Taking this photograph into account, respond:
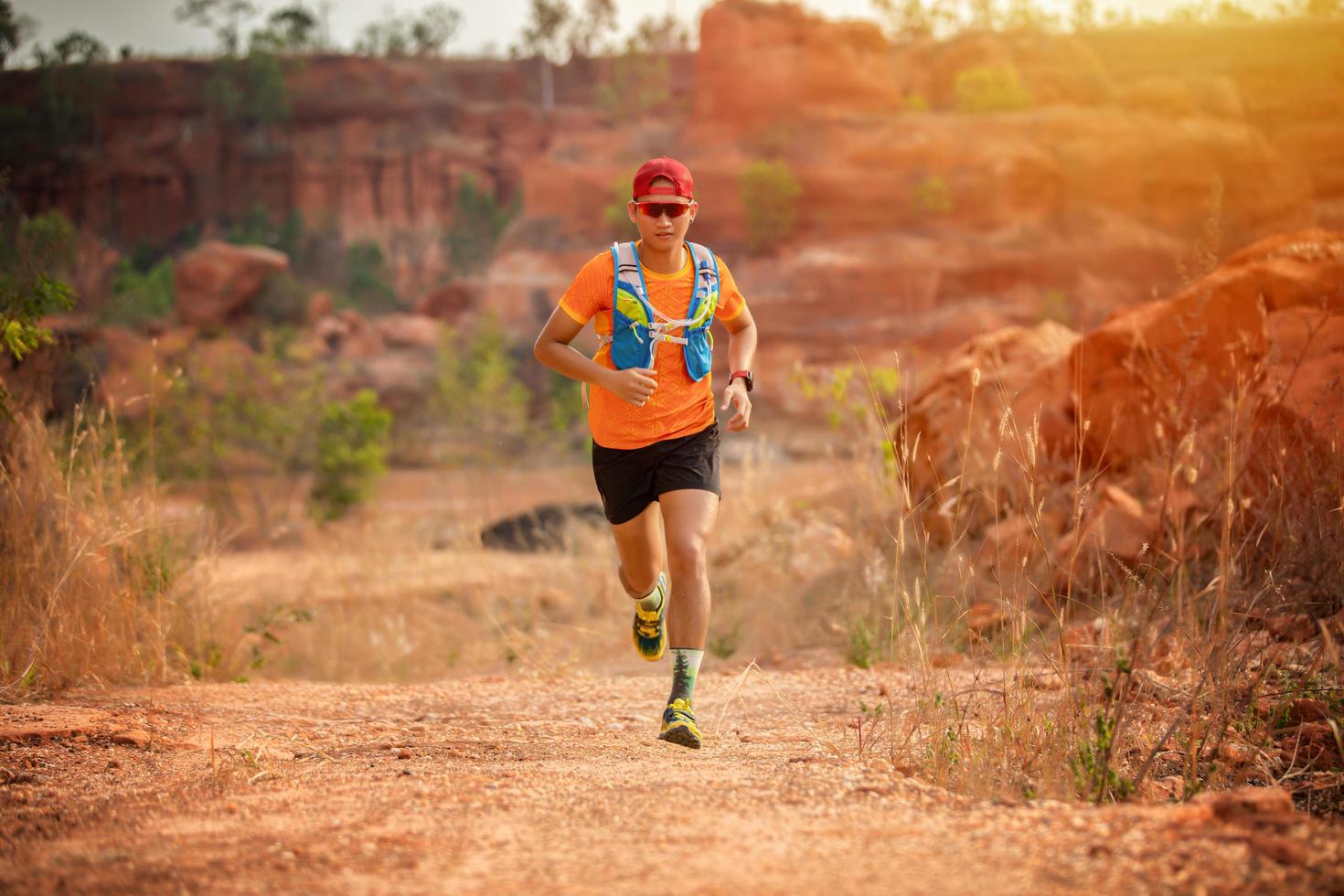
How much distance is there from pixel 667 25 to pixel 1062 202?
36123 millimetres

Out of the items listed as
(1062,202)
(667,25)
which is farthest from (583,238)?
A: (667,25)

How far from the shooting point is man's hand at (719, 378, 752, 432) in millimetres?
3814

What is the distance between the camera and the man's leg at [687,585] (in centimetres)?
383

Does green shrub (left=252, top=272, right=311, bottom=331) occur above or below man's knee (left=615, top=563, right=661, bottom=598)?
below

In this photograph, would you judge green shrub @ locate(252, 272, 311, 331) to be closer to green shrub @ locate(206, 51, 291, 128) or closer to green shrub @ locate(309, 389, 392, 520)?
green shrub @ locate(309, 389, 392, 520)

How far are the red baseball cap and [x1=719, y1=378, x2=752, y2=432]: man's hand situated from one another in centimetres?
70

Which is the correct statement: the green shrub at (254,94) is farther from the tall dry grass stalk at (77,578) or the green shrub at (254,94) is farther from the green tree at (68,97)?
the tall dry grass stalk at (77,578)

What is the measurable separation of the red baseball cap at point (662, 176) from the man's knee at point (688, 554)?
1220 mm

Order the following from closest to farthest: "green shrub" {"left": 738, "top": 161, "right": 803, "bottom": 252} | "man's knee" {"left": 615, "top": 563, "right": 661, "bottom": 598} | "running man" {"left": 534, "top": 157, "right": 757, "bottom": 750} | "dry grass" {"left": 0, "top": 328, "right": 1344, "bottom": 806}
Answer: 1. "dry grass" {"left": 0, "top": 328, "right": 1344, "bottom": 806}
2. "running man" {"left": 534, "top": 157, "right": 757, "bottom": 750}
3. "man's knee" {"left": 615, "top": 563, "right": 661, "bottom": 598}
4. "green shrub" {"left": 738, "top": 161, "right": 803, "bottom": 252}

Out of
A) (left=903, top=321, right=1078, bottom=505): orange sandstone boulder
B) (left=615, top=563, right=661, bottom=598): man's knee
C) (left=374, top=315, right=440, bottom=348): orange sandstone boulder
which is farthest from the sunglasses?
(left=374, top=315, right=440, bottom=348): orange sandstone boulder

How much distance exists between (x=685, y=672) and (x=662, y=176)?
1731 millimetres

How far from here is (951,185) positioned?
3603 centimetres

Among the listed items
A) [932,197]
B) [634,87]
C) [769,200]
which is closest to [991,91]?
[932,197]

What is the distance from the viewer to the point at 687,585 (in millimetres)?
3875
